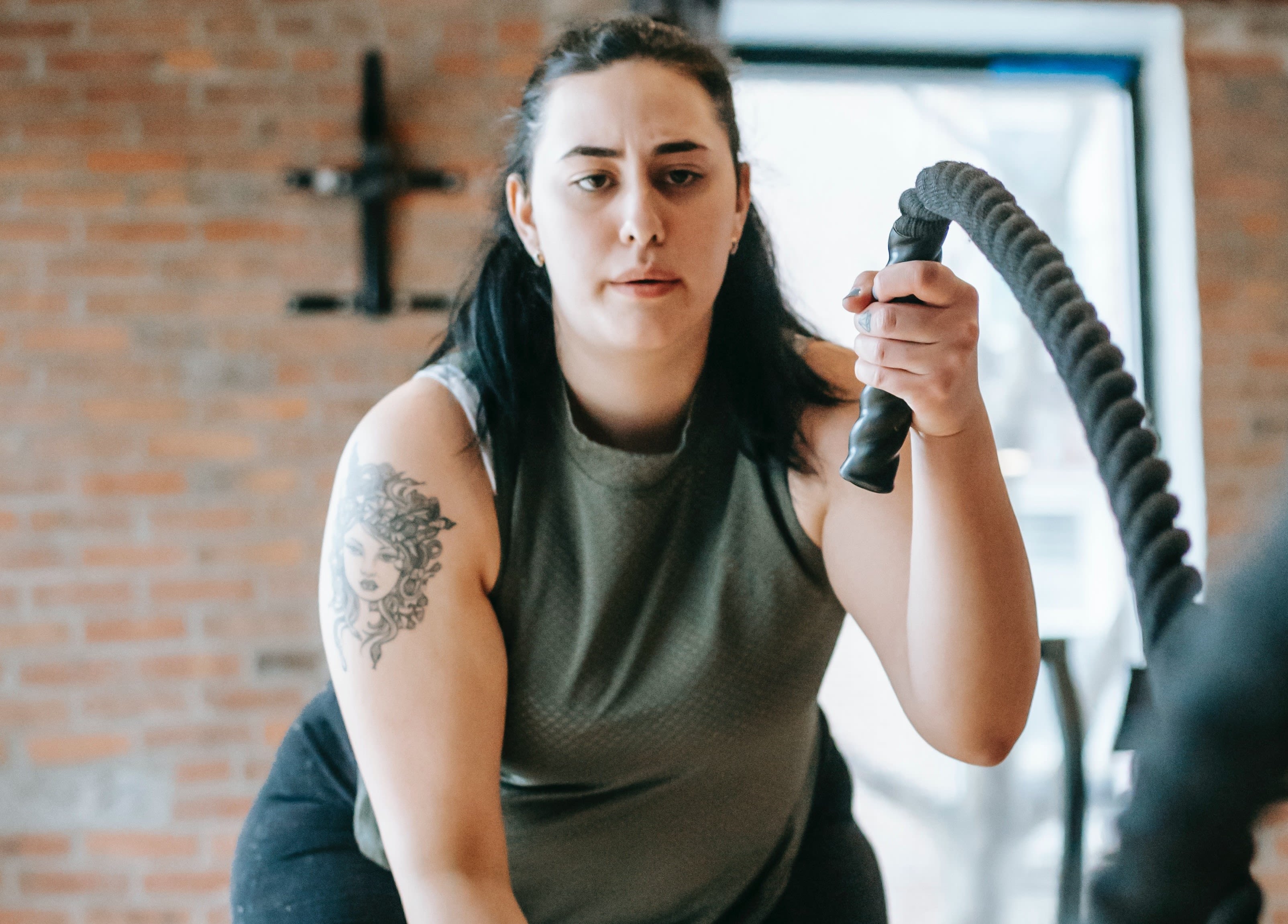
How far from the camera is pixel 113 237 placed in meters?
2.21

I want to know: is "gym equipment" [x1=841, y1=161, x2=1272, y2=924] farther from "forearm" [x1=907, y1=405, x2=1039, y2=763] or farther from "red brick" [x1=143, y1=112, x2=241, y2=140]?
"red brick" [x1=143, y1=112, x2=241, y2=140]

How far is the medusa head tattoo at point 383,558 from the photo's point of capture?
0.95 metres

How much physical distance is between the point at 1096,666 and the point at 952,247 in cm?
122

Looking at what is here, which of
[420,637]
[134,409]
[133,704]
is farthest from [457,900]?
[134,409]

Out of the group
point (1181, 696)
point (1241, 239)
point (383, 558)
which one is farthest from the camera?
point (1241, 239)

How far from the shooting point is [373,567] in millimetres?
957

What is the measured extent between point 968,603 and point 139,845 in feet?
6.79

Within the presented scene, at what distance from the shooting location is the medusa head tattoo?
0.95m

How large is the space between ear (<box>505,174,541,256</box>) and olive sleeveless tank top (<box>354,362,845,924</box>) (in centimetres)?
17

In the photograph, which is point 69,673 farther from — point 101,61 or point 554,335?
point 554,335

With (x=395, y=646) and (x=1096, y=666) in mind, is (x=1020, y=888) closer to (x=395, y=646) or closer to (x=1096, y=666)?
(x=1096, y=666)

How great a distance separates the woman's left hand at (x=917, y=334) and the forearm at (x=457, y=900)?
0.60 m

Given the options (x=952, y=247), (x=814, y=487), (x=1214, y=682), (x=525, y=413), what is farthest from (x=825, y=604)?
(x=952, y=247)

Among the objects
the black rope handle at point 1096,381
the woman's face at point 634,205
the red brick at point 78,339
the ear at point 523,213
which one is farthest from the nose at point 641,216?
the red brick at point 78,339
